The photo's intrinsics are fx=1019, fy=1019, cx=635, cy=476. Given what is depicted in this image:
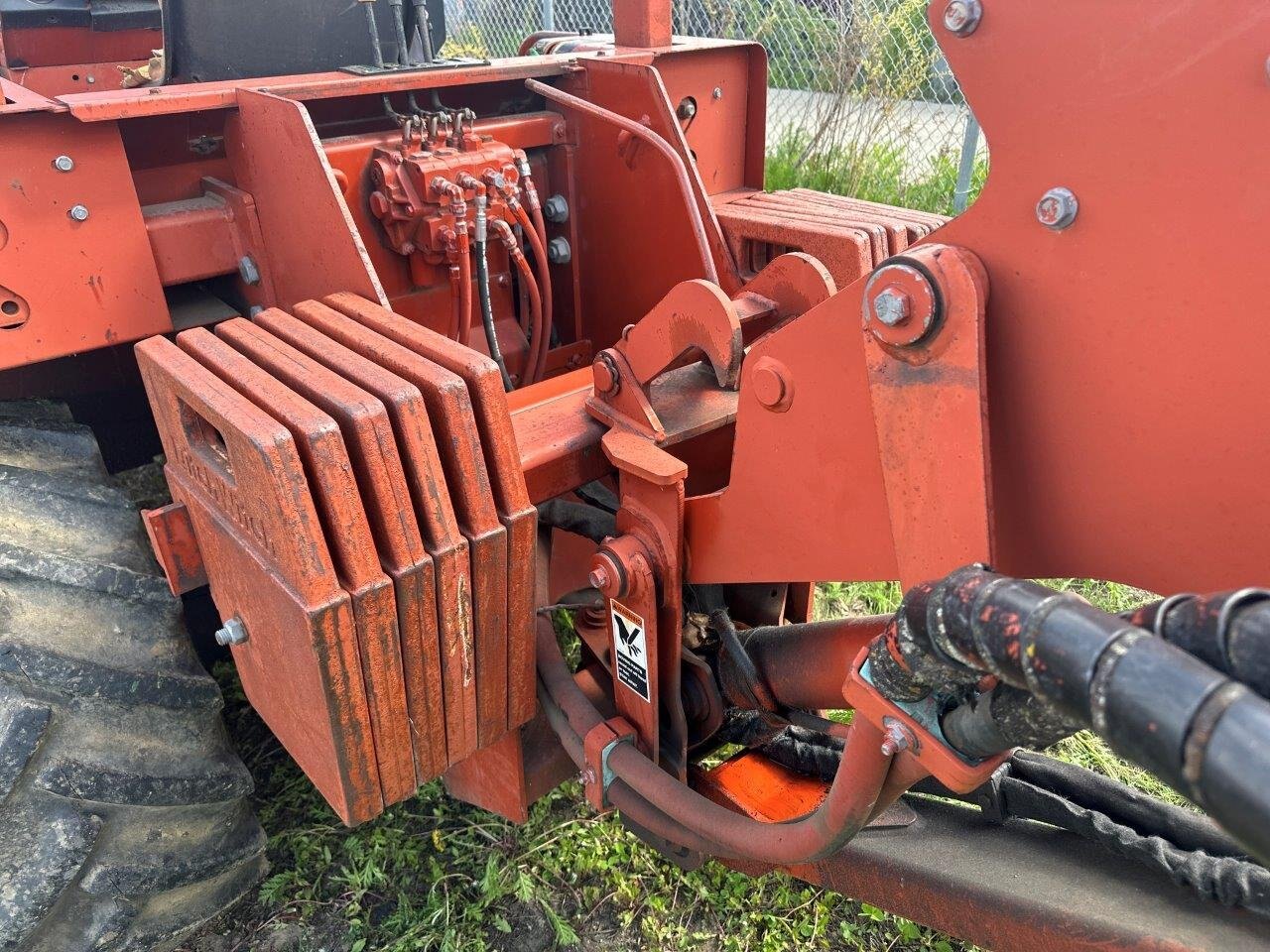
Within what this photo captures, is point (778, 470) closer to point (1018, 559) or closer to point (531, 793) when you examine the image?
point (1018, 559)

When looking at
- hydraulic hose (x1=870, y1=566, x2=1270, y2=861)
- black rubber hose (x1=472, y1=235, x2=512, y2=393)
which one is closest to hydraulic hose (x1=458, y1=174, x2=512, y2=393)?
black rubber hose (x1=472, y1=235, x2=512, y2=393)

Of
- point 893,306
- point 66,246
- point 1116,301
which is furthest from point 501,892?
point 1116,301

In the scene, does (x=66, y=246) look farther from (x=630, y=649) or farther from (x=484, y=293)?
(x=630, y=649)

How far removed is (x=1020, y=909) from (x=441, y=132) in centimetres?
177

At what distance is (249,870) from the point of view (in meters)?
1.90

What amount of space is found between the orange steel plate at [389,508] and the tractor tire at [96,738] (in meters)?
0.44

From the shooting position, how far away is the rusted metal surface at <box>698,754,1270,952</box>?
4.25 feet

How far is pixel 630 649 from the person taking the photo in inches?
68.8

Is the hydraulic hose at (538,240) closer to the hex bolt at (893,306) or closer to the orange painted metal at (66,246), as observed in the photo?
the orange painted metal at (66,246)

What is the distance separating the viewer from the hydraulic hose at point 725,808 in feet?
4.07

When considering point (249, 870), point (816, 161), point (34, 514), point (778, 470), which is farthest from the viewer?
point (816, 161)

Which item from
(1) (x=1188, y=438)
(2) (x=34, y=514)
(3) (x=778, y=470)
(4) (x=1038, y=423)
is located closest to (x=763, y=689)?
(3) (x=778, y=470)

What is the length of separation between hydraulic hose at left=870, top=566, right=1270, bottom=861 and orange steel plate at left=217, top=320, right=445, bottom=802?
77cm

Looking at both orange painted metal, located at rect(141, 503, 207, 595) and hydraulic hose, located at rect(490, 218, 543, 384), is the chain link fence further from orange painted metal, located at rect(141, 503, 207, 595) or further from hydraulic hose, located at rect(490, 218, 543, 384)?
orange painted metal, located at rect(141, 503, 207, 595)
